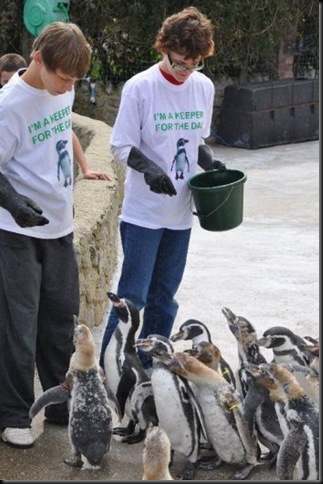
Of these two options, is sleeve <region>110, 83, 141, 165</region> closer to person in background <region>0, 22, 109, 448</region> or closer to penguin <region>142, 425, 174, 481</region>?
person in background <region>0, 22, 109, 448</region>

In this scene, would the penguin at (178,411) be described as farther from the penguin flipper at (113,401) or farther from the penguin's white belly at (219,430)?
the penguin flipper at (113,401)

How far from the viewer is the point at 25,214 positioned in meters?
3.51

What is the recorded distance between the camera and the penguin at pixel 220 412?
3.68m

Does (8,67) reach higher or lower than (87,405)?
higher

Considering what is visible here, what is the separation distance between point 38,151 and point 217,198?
0.94m

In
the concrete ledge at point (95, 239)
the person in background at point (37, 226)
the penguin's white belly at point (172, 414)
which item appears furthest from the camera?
the concrete ledge at point (95, 239)

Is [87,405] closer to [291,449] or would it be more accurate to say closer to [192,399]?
[192,399]

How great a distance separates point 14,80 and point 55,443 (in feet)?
5.26

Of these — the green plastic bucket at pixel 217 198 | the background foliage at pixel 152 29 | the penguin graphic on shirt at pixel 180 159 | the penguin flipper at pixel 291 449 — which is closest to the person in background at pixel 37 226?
the penguin graphic on shirt at pixel 180 159

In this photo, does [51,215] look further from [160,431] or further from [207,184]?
[160,431]

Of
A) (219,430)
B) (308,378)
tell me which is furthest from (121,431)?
(308,378)

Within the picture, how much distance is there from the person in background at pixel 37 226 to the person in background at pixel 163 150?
314mm

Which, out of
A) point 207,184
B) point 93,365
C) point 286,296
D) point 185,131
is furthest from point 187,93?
point 286,296

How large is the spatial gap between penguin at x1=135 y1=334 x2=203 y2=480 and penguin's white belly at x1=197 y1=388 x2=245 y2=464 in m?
0.05
